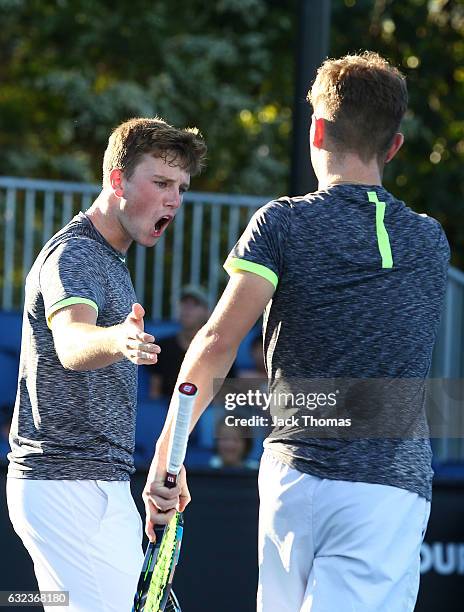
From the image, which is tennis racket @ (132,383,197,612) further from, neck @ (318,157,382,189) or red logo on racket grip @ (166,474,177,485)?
neck @ (318,157,382,189)

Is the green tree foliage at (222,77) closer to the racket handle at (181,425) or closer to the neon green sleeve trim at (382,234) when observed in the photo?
the neon green sleeve trim at (382,234)

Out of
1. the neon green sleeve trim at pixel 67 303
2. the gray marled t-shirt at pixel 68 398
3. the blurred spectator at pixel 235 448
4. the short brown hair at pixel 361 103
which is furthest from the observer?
the blurred spectator at pixel 235 448

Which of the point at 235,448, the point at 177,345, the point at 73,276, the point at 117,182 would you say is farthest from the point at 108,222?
the point at 177,345

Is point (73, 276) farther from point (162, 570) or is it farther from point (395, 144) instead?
point (395, 144)

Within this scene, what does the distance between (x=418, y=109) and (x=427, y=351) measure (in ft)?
25.4

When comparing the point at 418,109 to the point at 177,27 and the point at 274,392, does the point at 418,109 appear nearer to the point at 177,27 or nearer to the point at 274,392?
the point at 177,27

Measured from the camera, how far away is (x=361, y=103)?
2.74 m

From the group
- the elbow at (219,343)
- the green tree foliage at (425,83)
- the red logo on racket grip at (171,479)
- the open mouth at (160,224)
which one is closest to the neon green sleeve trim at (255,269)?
the elbow at (219,343)

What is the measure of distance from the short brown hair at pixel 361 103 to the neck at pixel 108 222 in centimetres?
80

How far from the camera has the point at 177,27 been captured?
34.8 feet

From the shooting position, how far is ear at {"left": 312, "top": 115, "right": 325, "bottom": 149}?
280 centimetres

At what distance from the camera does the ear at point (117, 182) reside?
3.32 m

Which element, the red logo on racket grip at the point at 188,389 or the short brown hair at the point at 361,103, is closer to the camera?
the red logo on racket grip at the point at 188,389

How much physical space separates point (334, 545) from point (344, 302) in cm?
57
